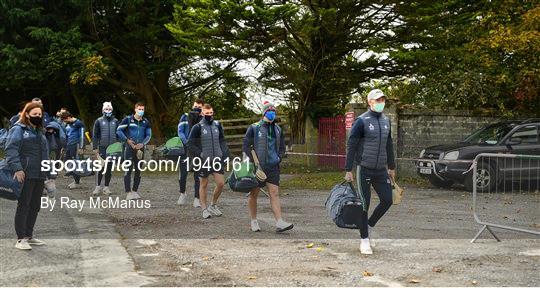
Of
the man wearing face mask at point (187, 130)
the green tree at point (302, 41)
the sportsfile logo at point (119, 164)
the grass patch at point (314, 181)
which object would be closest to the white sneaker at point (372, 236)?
the sportsfile logo at point (119, 164)

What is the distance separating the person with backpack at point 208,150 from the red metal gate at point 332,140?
1126 centimetres

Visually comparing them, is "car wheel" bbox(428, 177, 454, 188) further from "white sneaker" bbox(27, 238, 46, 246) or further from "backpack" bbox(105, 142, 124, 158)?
"white sneaker" bbox(27, 238, 46, 246)

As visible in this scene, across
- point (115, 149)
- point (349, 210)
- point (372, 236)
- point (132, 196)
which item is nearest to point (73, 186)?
point (115, 149)

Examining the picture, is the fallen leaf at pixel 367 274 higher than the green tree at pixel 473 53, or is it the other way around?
the green tree at pixel 473 53

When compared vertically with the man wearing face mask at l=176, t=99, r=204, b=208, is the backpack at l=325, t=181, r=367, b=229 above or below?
below

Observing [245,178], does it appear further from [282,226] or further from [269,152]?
[282,226]

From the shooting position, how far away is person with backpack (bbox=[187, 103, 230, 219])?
1110 cm

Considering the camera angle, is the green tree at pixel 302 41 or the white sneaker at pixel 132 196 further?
the green tree at pixel 302 41

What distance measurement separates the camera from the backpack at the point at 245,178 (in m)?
9.59

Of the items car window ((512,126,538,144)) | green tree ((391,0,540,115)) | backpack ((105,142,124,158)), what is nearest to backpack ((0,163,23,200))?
backpack ((105,142,124,158))

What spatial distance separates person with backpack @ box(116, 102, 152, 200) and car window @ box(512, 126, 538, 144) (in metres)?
8.94

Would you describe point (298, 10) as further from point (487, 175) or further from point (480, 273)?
point (480, 273)

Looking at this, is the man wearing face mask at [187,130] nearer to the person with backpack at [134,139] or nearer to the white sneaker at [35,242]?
the person with backpack at [134,139]

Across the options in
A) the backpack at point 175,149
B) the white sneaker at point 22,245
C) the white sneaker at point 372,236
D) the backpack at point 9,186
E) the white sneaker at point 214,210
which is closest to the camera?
the white sneaker at point 22,245
